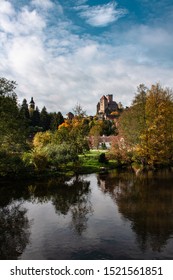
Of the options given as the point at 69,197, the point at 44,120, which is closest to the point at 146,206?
the point at 69,197

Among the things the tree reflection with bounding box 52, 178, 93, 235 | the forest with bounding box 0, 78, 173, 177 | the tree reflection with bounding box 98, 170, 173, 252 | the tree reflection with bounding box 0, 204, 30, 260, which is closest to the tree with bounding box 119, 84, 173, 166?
the forest with bounding box 0, 78, 173, 177

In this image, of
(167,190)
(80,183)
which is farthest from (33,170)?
(167,190)

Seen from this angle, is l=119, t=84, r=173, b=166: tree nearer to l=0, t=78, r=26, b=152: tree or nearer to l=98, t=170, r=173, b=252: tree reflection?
l=98, t=170, r=173, b=252: tree reflection

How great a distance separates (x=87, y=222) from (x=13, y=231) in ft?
16.1

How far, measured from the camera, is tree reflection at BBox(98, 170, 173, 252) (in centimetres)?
1420

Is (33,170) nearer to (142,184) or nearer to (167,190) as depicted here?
(142,184)

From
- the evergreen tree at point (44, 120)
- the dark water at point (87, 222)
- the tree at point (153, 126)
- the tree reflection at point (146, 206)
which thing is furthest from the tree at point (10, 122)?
the evergreen tree at point (44, 120)

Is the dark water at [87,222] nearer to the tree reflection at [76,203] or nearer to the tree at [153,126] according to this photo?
the tree reflection at [76,203]

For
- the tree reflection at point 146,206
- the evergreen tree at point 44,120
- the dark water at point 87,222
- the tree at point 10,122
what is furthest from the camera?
the evergreen tree at point 44,120

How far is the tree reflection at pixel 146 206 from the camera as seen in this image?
14195mm

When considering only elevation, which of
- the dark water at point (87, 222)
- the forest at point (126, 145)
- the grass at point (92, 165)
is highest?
the forest at point (126, 145)

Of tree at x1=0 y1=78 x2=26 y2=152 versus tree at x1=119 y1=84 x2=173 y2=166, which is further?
tree at x1=119 y1=84 x2=173 y2=166

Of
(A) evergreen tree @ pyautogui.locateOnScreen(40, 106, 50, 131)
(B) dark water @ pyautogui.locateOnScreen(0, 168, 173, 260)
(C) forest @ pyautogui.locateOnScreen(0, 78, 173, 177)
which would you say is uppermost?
(A) evergreen tree @ pyautogui.locateOnScreen(40, 106, 50, 131)

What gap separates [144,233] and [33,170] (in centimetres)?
2418
